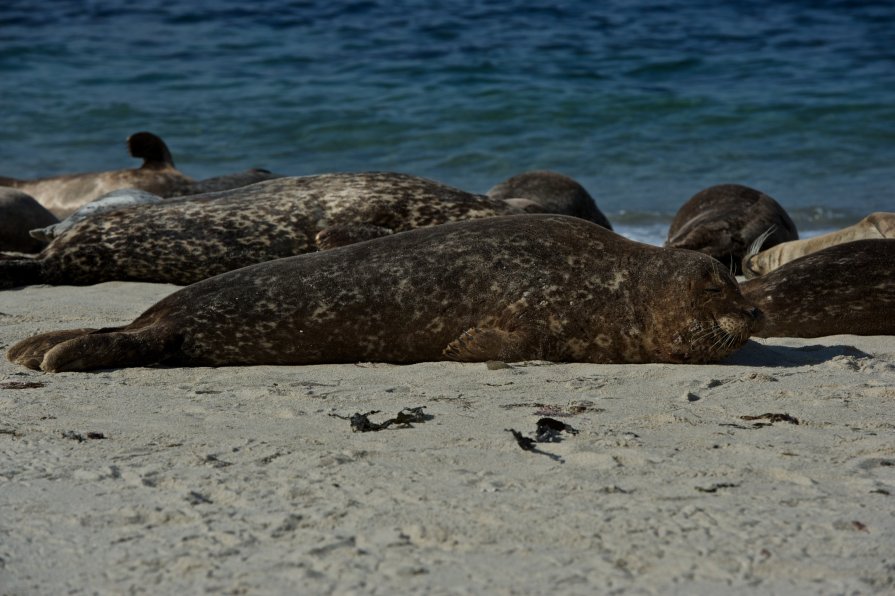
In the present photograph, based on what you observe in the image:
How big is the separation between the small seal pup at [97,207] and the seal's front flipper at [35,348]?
308 cm

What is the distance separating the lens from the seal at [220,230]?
25.1 feet

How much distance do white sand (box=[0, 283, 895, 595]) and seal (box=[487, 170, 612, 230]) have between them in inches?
204

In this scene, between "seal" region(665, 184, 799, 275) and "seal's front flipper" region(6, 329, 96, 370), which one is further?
"seal" region(665, 184, 799, 275)

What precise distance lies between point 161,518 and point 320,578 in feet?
1.89

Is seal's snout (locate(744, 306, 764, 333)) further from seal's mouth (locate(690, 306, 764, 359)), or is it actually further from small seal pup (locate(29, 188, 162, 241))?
small seal pup (locate(29, 188, 162, 241))

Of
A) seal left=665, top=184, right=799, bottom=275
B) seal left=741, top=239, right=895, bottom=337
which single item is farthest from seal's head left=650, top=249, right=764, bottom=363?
seal left=665, top=184, right=799, bottom=275

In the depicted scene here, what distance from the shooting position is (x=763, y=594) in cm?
264

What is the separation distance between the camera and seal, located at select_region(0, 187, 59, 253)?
907cm

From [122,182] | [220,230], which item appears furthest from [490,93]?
[220,230]

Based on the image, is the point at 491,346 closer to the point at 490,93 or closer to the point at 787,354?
the point at 787,354

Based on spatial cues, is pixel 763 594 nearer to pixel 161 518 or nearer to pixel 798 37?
pixel 161 518

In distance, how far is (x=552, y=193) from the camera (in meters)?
10.2

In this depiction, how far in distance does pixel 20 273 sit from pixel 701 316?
440 centimetres

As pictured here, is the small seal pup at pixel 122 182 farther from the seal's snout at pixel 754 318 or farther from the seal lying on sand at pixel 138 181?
the seal's snout at pixel 754 318
